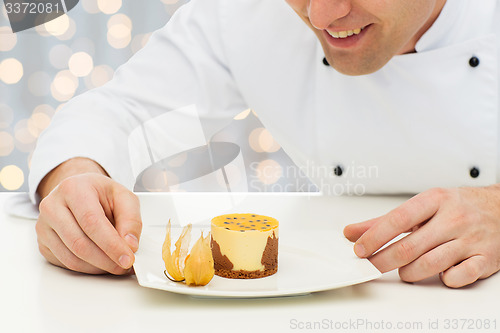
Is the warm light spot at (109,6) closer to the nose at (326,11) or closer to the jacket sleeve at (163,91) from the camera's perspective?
the jacket sleeve at (163,91)

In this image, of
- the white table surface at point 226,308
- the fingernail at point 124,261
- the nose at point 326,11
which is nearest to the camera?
the white table surface at point 226,308

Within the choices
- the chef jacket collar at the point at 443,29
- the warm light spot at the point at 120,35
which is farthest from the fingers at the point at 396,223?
the warm light spot at the point at 120,35

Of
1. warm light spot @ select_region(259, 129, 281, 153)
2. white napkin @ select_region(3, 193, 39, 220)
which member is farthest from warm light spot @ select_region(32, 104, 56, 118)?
white napkin @ select_region(3, 193, 39, 220)

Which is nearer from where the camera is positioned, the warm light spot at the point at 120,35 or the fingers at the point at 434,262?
the fingers at the point at 434,262

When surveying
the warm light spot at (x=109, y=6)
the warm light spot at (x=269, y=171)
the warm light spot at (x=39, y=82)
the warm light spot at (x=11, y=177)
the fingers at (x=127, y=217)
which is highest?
the warm light spot at (x=109, y=6)

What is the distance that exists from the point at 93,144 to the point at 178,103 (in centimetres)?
37

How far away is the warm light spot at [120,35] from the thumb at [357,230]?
5.56ft

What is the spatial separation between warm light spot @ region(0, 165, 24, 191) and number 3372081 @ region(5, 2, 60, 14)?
63 centimetres

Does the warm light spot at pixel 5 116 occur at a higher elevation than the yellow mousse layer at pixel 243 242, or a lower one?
lower

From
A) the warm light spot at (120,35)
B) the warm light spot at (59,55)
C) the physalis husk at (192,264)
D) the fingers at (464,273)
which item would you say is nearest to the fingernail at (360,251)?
the fingers at (464,273)

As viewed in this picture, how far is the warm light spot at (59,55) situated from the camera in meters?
2.41

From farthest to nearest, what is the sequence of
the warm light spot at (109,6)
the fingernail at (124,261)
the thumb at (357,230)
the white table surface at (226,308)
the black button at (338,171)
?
the warm light spot at (109,6)
the black button at (338,171)
the thumb at (357,230)
the fingernail at (124,261)
the white table surface at (226,308)

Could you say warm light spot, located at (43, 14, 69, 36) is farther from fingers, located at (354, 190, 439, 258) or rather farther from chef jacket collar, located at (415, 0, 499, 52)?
fingers, located at (354, 190, 439, 258)

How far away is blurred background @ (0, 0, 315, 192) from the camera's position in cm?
238
